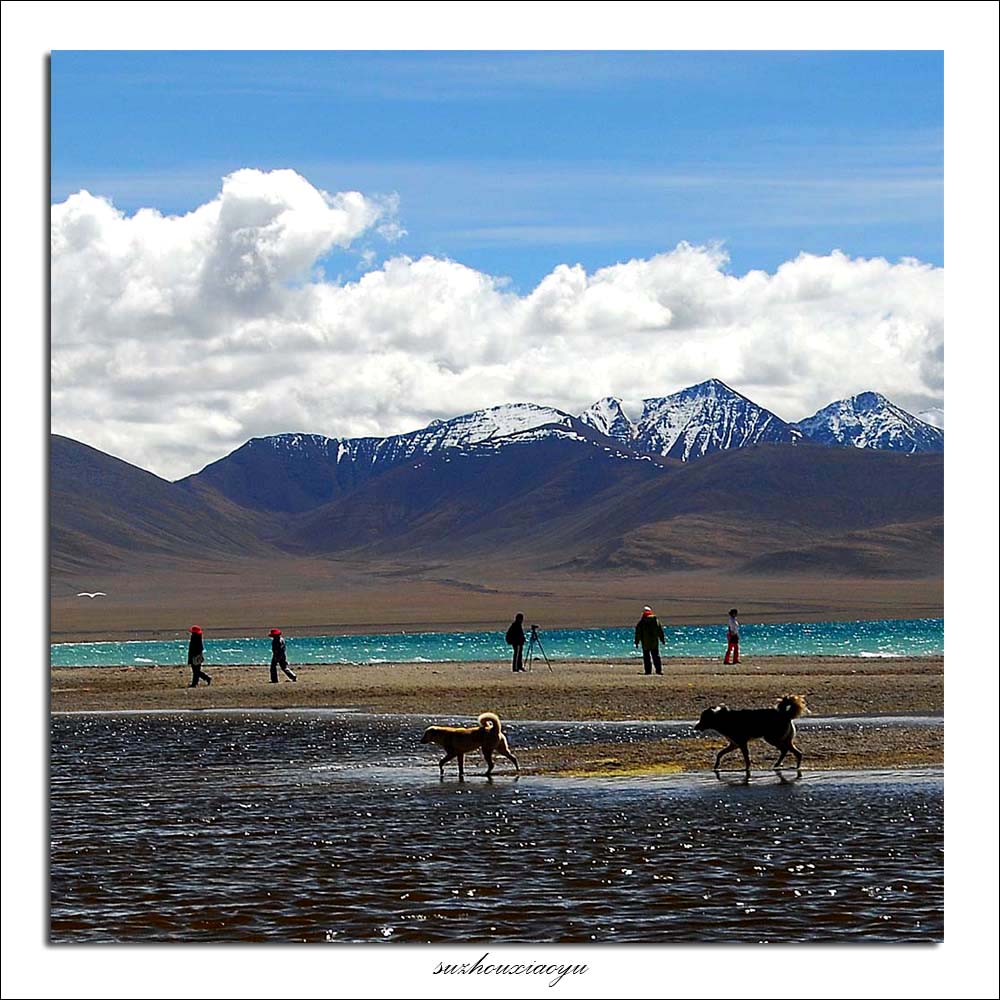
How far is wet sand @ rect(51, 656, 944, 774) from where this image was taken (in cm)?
2134

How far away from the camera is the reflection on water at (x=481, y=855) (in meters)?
12.0

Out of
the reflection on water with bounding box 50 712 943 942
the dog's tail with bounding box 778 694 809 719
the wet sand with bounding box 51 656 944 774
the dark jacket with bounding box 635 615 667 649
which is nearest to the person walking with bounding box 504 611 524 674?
the wet sand with bounding box 51 656 944 774

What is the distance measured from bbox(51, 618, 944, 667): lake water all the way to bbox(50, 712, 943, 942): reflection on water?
3558 cm

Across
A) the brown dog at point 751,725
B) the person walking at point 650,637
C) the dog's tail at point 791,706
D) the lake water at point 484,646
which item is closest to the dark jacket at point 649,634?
the person walking at point 650,637

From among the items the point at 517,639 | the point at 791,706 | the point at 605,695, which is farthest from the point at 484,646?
the point at 791,706

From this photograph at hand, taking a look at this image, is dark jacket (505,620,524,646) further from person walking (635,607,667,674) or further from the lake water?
the lake water

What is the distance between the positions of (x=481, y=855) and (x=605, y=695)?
17.2 metres

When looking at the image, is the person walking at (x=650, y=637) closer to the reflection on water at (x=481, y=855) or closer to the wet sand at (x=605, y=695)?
the wet sand at (x=605, y=695)

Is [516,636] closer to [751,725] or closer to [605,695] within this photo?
[605,695]

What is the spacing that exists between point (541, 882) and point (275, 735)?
13.2 m

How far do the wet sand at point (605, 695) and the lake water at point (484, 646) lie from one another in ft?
41.0

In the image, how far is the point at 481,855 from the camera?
14.6m
